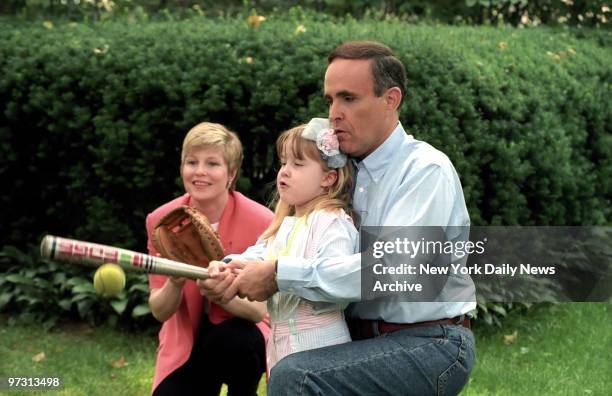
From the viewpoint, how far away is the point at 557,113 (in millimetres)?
6730

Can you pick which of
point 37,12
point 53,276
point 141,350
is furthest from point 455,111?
point 37,12

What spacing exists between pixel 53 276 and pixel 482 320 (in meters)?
2.60

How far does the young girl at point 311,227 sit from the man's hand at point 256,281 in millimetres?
118

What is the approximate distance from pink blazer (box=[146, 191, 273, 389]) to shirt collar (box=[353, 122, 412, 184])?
838mm

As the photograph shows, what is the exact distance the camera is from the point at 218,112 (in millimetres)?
5859

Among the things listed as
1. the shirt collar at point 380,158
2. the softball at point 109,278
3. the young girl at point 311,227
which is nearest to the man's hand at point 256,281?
the young girl at point 311,227

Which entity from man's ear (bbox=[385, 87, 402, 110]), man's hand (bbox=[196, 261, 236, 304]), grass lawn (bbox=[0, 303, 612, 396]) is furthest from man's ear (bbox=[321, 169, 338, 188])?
grass lawn (bbox=[0, 303, 612, 396])

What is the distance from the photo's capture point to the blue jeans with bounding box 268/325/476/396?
3.14 meters

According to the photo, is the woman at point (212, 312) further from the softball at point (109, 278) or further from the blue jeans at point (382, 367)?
the blue jeans at point (382, 367)

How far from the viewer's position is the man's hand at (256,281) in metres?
3.23

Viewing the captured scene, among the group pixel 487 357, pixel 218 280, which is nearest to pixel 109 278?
pixel 218 280

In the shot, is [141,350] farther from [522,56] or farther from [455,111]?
[522,56]

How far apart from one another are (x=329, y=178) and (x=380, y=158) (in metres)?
0.18

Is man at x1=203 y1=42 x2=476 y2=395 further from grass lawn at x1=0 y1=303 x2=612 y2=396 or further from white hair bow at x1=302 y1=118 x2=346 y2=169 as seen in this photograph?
grass lawn at x1=0 y1=303 x2=612 y2=396
